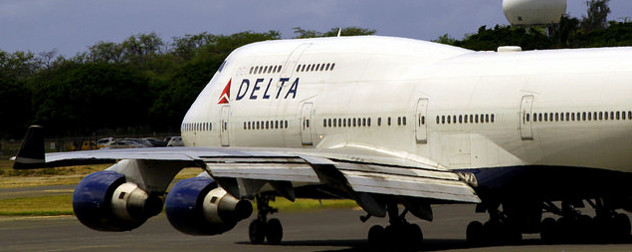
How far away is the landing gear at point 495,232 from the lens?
27.9 m

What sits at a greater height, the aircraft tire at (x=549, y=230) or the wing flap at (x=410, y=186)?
the wing flap at (x=410, y=186)

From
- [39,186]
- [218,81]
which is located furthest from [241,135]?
[39,186]

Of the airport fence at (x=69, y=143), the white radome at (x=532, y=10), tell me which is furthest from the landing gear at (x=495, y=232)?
the airport fence at (x=69, y=143)

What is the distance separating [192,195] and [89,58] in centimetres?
12113

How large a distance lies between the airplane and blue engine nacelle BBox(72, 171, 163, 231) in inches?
1.2

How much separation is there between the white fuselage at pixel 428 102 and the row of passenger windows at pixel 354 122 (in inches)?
0.9

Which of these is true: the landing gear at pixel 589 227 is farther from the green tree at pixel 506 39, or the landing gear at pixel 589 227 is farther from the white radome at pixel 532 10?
the green tree at pixel 506 39

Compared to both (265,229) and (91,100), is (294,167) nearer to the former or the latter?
(265,229)

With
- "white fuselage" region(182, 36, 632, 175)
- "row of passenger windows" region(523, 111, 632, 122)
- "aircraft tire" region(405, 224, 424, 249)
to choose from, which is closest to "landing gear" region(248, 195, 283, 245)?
"white fuselage" region(182, 36, 632, 175)

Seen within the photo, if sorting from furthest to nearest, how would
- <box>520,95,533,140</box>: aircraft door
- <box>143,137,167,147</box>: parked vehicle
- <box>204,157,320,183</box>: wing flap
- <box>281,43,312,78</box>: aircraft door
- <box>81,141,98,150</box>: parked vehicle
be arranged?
<box>143,137,167,147</box>: parked vehicle, <box>81,141,98,150</box>: parked vehicle, <box>281,43,312,78</box>: aircraft door, <box>520,95,533,140</box>: aircraft door, <box>204,157,320,183</box>: wing flap

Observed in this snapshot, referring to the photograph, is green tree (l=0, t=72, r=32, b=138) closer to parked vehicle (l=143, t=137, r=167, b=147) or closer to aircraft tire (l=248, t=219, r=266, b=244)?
parked vehicle (l=143, t=137, r=167, b=147)

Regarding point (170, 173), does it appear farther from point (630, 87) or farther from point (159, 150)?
point (630, 87)

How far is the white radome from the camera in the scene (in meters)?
84.7

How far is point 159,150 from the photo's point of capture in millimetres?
24609
